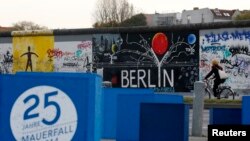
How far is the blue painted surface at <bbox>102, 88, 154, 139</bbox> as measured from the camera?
Result: 10746 mm

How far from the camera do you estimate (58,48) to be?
3756cm

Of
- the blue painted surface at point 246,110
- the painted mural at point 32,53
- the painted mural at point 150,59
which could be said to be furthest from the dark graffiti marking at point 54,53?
the blue painted surface at point 246,110

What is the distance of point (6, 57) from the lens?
39.8 meters

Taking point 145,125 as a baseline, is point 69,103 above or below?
above

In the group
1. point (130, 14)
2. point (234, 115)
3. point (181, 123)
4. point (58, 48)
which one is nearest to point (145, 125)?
point (181, 123)

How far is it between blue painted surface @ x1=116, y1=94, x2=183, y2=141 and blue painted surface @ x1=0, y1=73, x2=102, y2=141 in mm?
3189

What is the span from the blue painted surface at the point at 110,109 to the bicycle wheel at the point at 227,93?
1982 centimetres

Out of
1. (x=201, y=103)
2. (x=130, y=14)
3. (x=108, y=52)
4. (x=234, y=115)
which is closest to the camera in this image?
(x=234, y=115)

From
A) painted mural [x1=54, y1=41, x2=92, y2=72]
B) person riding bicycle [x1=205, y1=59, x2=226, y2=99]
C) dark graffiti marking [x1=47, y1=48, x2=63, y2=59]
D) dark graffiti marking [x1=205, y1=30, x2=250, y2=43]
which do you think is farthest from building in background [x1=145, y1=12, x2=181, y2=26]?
person riding bicycle [x1=205, y1=59, x2=226, y2=99]

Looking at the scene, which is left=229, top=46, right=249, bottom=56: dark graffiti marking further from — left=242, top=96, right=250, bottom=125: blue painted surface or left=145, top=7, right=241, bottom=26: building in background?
left=145, top=7, right=241, bottom=26: building in background

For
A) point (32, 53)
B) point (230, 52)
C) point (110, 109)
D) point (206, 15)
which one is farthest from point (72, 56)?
point (206, 15)

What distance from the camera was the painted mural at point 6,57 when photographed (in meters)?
39.6

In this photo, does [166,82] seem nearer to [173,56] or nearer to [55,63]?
[173,56]

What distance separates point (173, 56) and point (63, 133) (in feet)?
89.0
